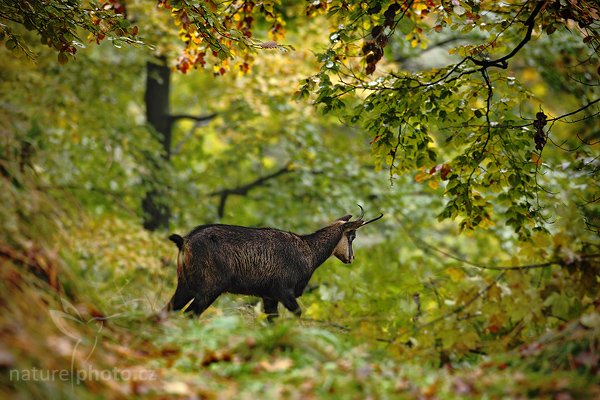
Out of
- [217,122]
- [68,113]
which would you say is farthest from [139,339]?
[217,122]

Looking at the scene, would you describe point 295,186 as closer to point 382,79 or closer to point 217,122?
point 217,122

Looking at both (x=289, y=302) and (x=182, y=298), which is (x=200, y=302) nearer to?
(x=182, y=298)

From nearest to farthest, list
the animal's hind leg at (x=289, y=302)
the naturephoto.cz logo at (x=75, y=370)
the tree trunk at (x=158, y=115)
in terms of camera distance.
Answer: the naturephoto.cz logo at (x=75, y=370) → the animal's hind leg at (x=289, y=302) → the tree trunk at (x=158, y=115)

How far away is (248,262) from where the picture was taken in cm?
659

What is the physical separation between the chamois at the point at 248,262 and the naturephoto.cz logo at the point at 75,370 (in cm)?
145

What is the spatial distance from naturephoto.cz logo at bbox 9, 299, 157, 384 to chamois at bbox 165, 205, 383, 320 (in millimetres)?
1446

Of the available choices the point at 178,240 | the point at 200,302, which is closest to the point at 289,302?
the point at 200,302

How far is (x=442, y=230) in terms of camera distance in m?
24.0

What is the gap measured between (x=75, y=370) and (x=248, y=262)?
277 cm

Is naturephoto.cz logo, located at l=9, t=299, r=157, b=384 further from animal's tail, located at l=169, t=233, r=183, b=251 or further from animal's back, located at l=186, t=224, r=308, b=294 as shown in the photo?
animal's back, located at l=186, t=224, r=308, b=294

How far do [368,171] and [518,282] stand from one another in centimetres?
879

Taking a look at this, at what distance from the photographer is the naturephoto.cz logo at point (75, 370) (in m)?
3.79

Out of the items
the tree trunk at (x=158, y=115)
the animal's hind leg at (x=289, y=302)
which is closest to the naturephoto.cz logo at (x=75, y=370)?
the animal's hind leg at (x=289, y=302)

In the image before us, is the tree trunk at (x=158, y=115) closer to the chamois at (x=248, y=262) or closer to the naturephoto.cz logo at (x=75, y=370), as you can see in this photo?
the chamois at (x=248, y=262)
